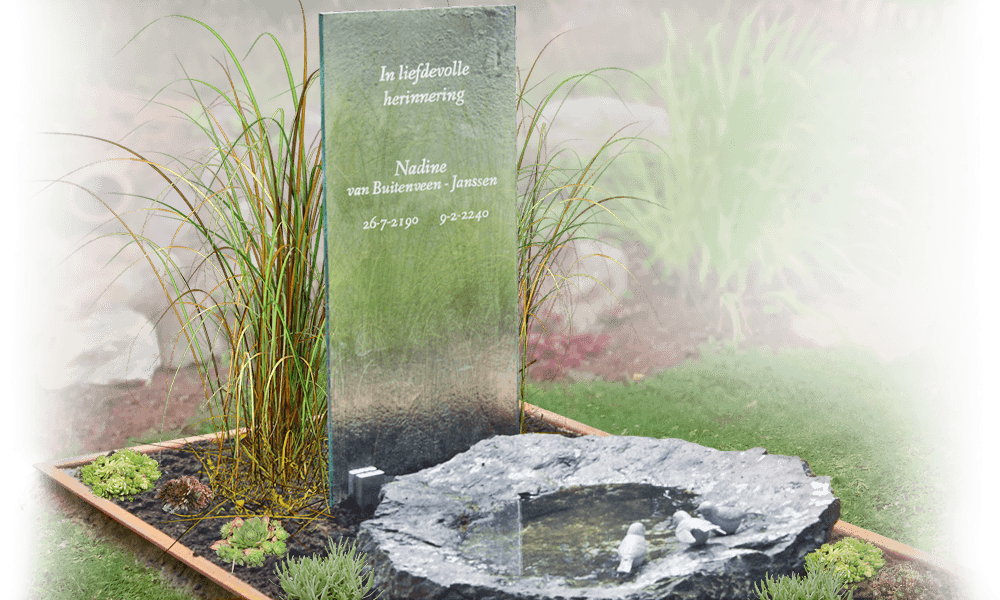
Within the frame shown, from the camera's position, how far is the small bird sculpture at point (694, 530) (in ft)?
11.8

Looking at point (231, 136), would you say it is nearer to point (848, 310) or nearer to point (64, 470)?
point (64, 470)

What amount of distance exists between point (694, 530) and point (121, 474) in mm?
2291

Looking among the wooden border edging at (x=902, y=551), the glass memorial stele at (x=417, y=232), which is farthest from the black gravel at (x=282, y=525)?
the wooden border edging at (x=902, y=551)

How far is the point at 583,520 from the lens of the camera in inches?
153

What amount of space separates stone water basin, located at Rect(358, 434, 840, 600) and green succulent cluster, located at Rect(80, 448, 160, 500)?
104 centimetres

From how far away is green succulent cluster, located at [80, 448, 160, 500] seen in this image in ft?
13.7

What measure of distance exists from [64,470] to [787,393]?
3550mm

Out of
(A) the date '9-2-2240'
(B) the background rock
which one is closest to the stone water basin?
(A) the date '9-2-2240'

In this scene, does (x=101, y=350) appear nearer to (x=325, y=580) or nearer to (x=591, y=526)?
(x=325, y=580)

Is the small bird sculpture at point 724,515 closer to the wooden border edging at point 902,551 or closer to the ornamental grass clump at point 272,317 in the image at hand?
the wooden border edging at point 902,551

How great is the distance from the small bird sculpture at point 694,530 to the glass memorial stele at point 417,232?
1.07 m

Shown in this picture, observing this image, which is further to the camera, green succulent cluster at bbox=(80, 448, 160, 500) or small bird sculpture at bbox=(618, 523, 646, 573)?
green succulent cluster at bbox=(80, 448, 160, 500)

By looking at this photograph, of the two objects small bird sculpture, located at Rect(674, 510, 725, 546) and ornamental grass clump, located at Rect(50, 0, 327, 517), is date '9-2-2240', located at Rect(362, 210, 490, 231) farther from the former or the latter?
small bird sculpture, located at Rect(674, 510, 725, 546)

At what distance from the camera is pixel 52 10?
4.80 m
